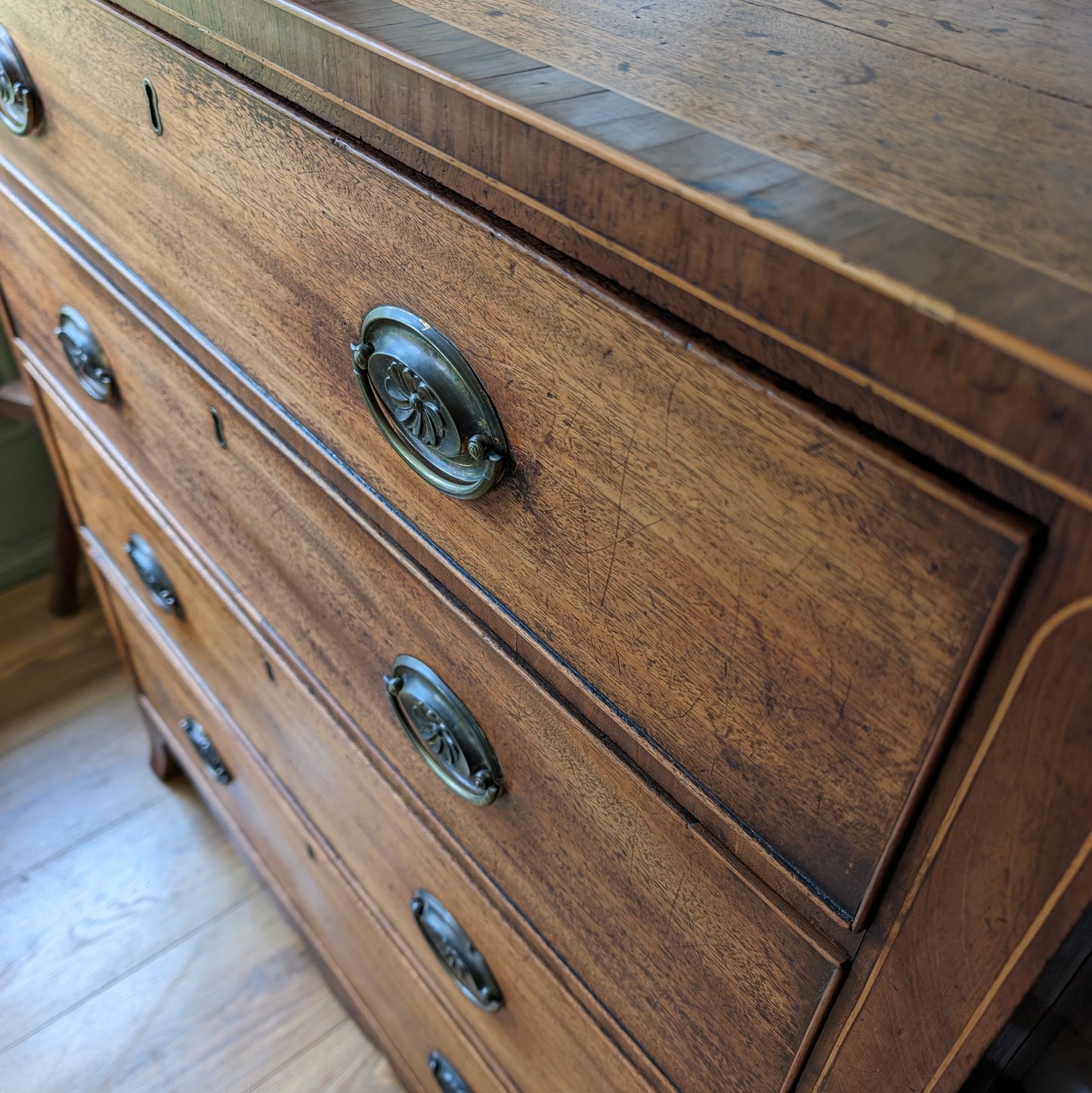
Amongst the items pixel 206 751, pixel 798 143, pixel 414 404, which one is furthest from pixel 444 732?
pixel 206 751

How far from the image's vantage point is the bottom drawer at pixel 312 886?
2.38 feet

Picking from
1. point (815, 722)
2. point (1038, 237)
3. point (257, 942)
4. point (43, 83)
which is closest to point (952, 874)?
point (815, 722)

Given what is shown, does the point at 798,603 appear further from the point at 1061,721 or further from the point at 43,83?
the point at 43,83

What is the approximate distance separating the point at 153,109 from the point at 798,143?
33 centimetres

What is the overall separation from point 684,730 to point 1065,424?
0.54 feet

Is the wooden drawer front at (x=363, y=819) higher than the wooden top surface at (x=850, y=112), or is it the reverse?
the wooden top surface at (x=850, y=112)

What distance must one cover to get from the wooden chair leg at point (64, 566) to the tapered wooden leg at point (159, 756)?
249 mm

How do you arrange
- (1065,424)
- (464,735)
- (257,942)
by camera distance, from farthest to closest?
(257,942), (464,735), (1065,424)

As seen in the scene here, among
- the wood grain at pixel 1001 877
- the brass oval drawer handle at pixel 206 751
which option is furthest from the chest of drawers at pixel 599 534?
the brass oval drawer handle at pixel 206 751

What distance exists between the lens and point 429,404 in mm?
344

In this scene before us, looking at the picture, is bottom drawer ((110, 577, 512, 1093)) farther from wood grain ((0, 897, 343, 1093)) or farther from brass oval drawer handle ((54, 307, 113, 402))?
brass oval drawer handle ((54, 307, 113, 402))

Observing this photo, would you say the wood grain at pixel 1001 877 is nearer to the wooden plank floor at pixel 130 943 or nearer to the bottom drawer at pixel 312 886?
the bottom drawer at pixel 312 886

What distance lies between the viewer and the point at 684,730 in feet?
1.03

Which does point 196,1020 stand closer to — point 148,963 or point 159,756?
point 148,963
